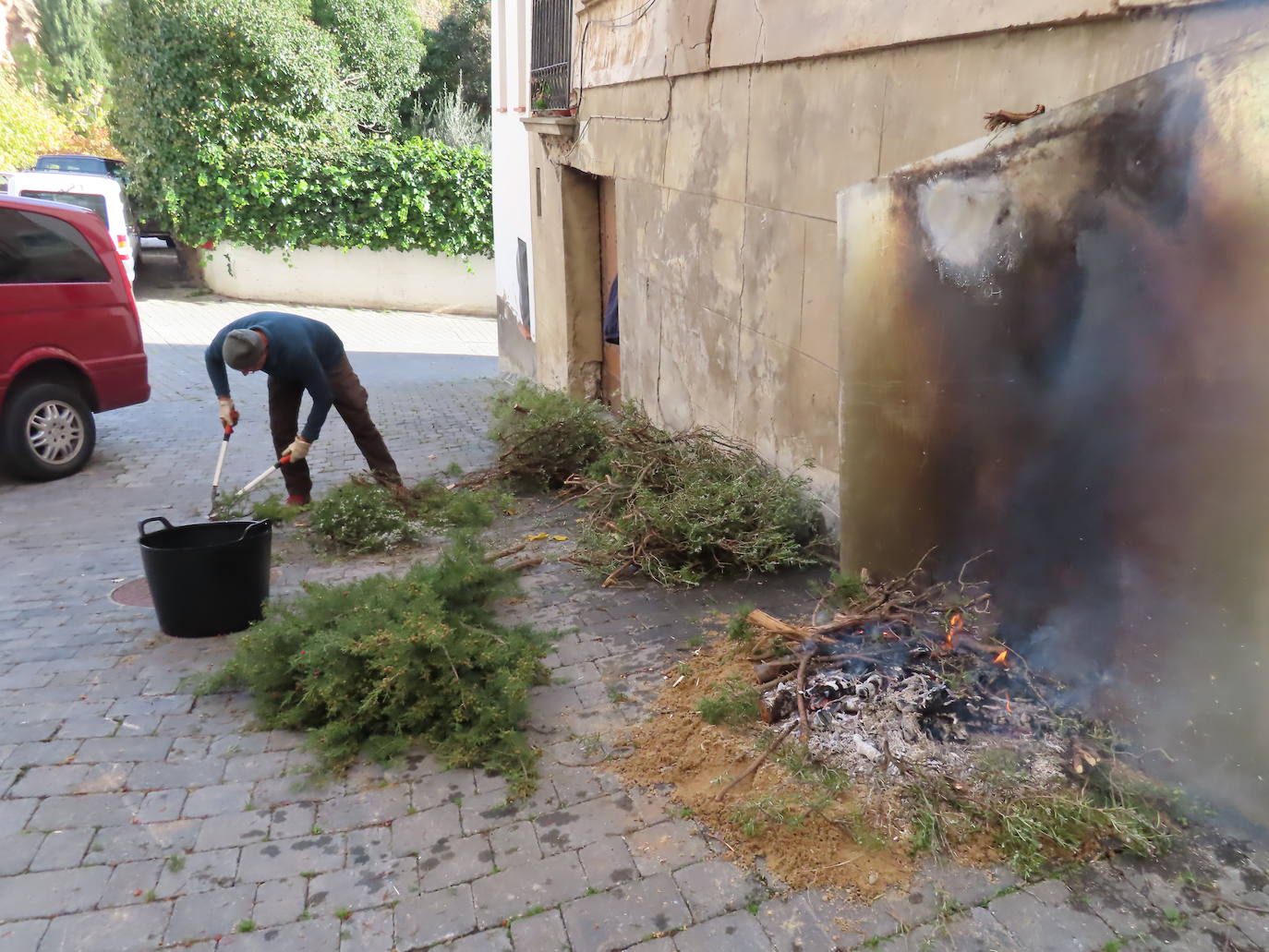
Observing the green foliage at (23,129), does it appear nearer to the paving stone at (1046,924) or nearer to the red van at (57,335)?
the red van at (57,335)

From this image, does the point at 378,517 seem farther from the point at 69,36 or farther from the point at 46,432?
the point at 69,36

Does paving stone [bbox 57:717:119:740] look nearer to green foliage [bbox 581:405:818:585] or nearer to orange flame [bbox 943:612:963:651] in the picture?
green foliage [bbox 581:405:818:585]

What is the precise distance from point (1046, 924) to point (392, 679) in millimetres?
2229

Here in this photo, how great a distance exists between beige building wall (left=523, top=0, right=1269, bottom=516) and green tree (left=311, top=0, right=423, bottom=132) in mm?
13831

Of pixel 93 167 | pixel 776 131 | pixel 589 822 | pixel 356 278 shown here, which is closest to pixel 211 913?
pixel 589 822

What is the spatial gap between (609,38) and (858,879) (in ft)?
23.9

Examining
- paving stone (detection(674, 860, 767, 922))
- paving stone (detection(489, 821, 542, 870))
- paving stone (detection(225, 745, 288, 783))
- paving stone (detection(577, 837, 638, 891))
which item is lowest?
paving stone (detection(225, 745, 288, 783))

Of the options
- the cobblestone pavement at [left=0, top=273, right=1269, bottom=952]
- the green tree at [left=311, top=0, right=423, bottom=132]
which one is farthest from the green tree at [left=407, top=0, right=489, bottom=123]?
the cobblestone pavement at [left=0, top=273, right=1269, bottom=952]

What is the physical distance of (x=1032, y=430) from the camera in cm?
329

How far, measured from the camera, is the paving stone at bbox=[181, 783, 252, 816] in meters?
3.22

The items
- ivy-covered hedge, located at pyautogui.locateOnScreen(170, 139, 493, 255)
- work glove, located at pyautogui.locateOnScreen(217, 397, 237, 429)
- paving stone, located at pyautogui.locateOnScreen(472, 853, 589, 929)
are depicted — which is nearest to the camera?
paving stone, located at pyautogui.locateOnScreen(472, 853, 589, 929)

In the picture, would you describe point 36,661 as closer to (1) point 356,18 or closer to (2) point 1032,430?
(2) point 1032,430

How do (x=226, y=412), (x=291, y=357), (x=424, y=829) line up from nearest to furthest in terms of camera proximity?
(x=424, y=829)
(x=291, y=357)
(x=226, y=412)

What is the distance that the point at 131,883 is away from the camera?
287 cm
